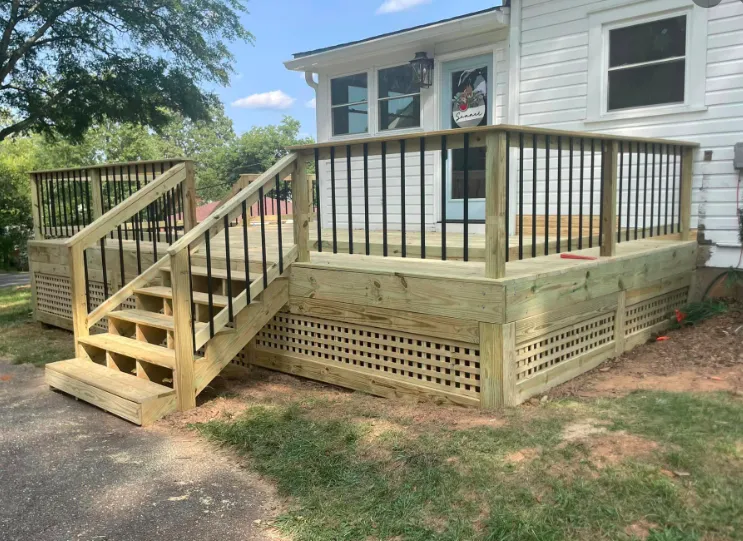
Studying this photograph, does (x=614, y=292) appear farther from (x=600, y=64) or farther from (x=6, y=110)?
(x=6, y=110)

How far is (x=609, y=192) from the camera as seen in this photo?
430cm

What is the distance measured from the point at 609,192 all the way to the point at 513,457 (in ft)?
7.51

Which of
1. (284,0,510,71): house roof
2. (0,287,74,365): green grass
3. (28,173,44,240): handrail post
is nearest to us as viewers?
(0,287,74,365): green grass

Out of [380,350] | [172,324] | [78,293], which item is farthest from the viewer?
[78,293]

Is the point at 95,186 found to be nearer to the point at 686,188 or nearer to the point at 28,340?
the point at 28,340

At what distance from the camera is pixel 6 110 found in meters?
12.3

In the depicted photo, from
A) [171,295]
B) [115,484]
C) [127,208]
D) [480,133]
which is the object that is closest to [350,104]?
[127,208]

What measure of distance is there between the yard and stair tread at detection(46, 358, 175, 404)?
0.23 m

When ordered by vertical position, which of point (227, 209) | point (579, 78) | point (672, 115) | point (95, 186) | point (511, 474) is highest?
point (579, 78)

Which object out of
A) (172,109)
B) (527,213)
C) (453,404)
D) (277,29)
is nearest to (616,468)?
(453,404)

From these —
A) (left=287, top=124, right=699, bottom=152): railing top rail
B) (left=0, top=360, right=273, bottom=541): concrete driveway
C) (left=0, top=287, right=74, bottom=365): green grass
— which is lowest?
(left=0, top=287, right=74, bottom=365): green grass

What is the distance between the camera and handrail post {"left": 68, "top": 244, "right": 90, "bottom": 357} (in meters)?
4.56

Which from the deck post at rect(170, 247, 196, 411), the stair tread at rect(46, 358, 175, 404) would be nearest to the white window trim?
the deck post at rect(170, 247, 196, 411)

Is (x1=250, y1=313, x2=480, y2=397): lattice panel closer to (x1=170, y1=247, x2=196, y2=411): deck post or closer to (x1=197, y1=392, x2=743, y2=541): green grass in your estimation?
(x1=197, y1=392, x2=743, y2=541): green grass
